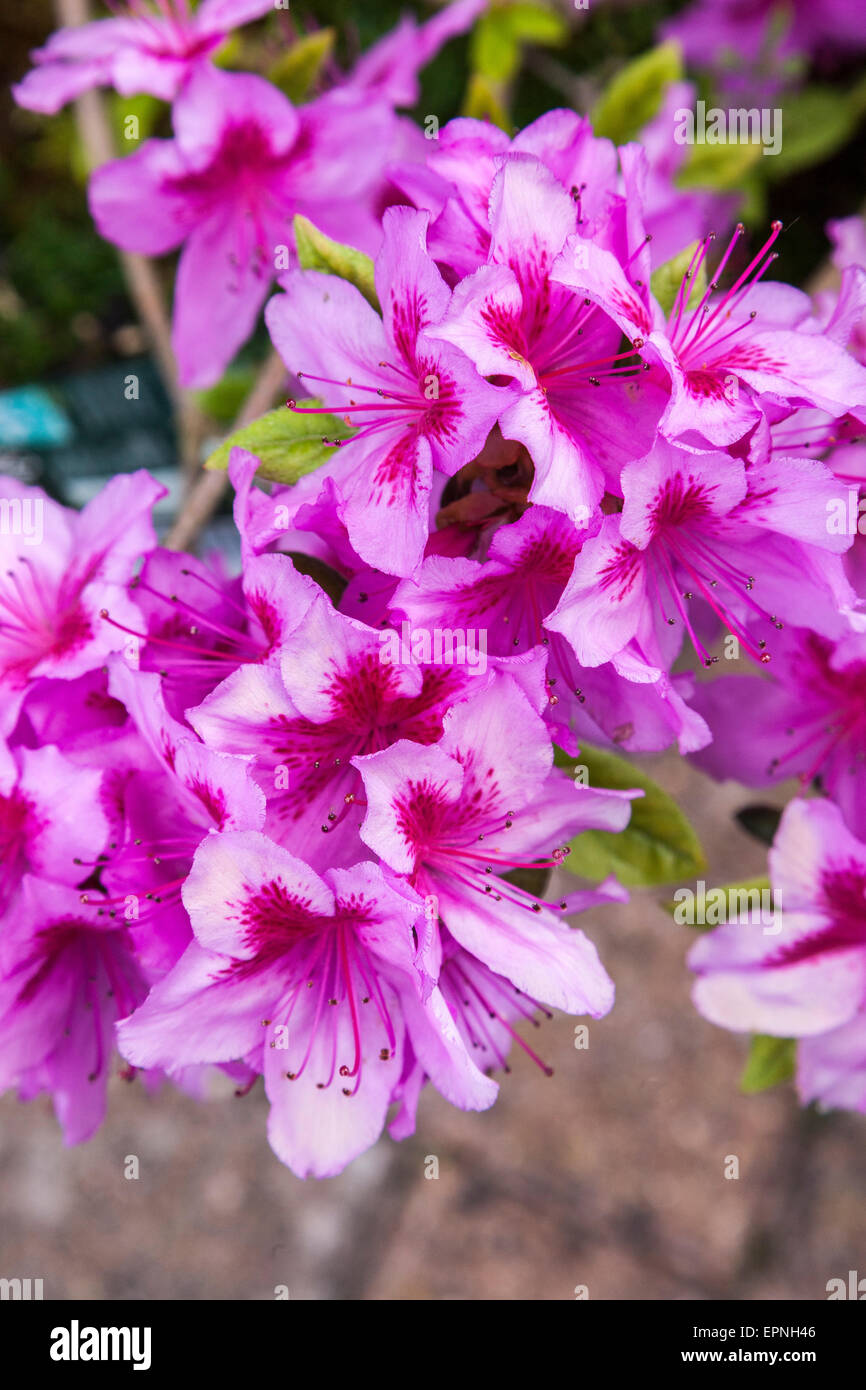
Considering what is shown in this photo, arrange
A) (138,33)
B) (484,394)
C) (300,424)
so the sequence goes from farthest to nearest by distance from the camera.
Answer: (138,33), (300,424), (484,394)

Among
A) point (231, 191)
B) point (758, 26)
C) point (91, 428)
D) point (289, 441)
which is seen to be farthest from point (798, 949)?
point (758, 26)

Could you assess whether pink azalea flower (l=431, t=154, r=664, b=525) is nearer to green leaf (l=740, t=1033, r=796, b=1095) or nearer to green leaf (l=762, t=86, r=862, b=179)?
green leaf (l=740, t=1033, r=796, b=1095)

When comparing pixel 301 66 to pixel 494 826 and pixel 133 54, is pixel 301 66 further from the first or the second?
pixel 494 826

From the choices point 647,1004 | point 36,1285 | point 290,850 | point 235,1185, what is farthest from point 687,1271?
point 290,850

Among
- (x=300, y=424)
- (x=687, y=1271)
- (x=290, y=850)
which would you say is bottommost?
(x=687, y=1271)

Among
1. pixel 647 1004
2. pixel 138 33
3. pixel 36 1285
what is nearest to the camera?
pixel 138 33

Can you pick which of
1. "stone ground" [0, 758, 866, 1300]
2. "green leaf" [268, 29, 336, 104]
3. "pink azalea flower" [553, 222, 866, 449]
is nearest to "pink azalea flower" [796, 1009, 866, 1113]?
"pink azalea flower" [553, 222, 866, 449]
